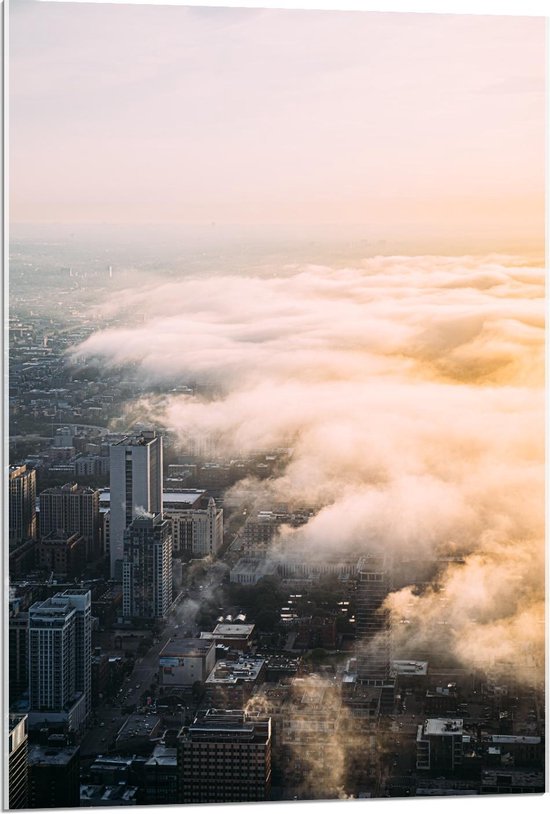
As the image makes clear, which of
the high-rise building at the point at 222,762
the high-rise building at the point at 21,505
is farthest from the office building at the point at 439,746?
the high-rise building at the point at 21,505

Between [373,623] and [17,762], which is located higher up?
[373,623]

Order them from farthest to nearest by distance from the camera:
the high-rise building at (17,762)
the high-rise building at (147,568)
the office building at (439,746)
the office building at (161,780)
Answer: the high-rise building at (147,568) < the office building at (439,746) < the office building at (161,780) < the high-rise building at (17,762)

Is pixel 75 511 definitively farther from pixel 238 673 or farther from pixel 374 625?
pixel 374 625

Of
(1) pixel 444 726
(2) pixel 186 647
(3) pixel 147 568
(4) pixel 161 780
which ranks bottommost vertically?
(4) pixel 161 780

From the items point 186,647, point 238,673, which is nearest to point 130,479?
point 186,647

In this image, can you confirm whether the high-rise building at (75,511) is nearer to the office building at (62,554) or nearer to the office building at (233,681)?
the office building at (62,554)

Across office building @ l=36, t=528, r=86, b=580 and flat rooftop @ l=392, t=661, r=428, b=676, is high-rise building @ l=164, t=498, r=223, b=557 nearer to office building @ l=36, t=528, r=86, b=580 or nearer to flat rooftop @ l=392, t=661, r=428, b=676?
office building @ l=36, t=528, r=86, b=580
